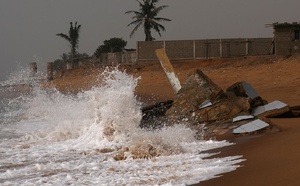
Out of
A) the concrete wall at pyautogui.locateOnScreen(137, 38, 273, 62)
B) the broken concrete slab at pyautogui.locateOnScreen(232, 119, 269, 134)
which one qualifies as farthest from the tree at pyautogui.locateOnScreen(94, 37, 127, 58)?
the broken concrete slab at pyautogui.locateOnScreen(232, 119, 269, 134)

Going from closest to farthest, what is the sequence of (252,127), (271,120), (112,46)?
(252,127)
(271,120)
(112,46)

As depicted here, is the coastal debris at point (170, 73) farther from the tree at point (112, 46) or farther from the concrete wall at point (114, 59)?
the tree at point (112, 46)

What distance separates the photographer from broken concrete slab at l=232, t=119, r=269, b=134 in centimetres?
825

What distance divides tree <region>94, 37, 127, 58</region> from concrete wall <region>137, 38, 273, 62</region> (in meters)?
30.5

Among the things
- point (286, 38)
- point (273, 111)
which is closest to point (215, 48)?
point (286, 38)

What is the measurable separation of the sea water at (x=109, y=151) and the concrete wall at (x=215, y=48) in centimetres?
2032

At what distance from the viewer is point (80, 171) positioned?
6227mm

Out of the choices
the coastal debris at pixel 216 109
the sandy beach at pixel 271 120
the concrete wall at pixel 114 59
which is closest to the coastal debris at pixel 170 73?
the sandy beach at pixel 271 120

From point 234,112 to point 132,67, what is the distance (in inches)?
965

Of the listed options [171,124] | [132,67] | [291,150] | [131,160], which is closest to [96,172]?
[131,160]

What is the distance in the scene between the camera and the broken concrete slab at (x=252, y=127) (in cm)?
825

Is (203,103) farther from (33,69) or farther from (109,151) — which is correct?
(33,69)

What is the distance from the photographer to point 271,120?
9.47m

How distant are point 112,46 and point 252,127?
55.4 meters
